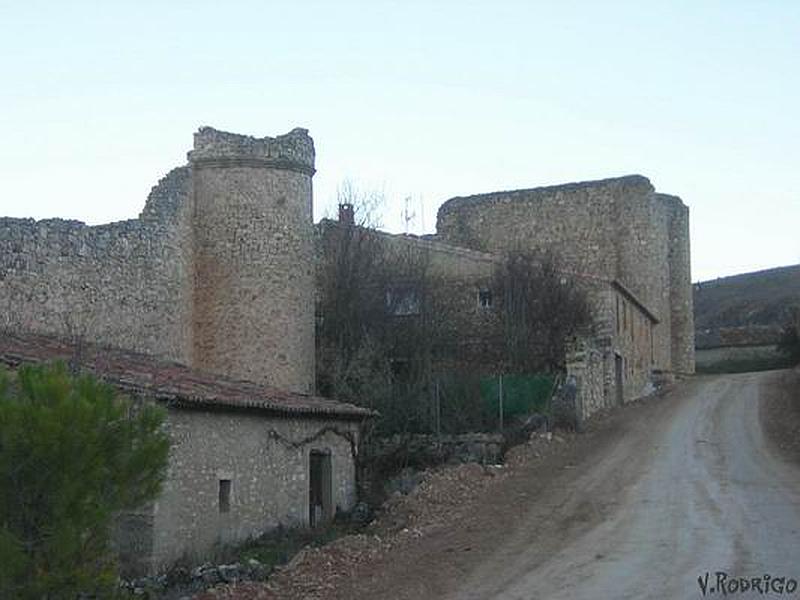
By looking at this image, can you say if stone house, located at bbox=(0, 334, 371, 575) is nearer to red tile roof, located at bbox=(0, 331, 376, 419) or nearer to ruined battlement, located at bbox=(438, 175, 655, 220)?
red tile roof, located at bbox=(0, 331, 376, 419)

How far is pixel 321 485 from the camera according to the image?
2184 cm

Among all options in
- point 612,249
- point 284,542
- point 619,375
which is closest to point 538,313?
point 619,375

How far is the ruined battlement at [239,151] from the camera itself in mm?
25516

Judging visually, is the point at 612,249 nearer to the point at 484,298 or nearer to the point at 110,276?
the point at 484,298

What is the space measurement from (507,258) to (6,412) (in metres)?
24.7

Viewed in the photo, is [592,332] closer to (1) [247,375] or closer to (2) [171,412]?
(1) [247,375]

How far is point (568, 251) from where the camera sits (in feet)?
141

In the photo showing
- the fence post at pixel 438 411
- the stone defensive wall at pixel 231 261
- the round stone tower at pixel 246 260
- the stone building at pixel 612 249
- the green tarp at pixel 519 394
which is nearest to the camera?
the stone defensive wall at pixel 231 261

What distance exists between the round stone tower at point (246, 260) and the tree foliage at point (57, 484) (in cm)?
1528

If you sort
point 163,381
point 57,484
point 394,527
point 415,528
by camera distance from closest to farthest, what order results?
point 57,484, point 415,528, point 163,381, point 394,527

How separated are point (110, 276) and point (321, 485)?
18.1 feet

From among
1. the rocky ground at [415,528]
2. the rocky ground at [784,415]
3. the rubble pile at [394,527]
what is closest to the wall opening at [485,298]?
the rubble pile at [394,527]

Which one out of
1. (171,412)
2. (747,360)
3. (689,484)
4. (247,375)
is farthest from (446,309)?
(747,360)

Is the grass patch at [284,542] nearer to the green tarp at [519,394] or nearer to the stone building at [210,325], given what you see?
the stone building at [210,325]
